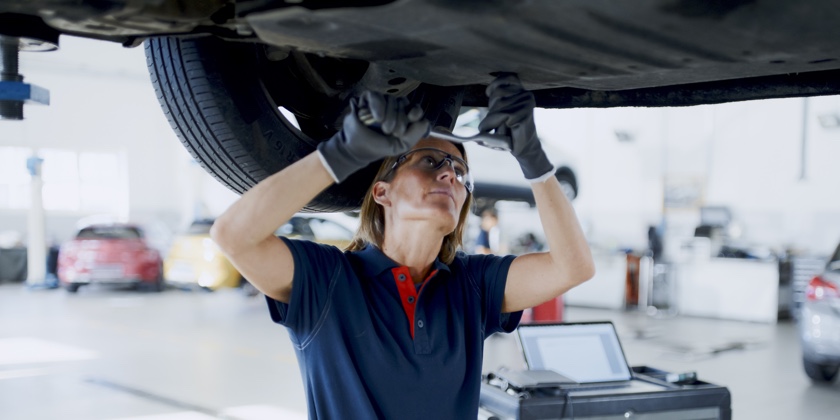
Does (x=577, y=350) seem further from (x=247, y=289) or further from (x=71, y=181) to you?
(x=71, y=181)

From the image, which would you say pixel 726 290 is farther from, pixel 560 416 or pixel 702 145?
pixel 560 416

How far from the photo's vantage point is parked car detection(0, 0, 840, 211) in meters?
1.01

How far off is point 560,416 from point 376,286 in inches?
45.9

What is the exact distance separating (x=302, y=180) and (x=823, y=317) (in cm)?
409

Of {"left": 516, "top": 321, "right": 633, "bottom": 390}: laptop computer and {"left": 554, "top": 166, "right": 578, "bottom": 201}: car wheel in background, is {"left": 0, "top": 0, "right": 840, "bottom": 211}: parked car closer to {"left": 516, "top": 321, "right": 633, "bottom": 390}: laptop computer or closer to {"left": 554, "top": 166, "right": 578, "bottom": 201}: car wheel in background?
{"left": 516, "top": 321, "right": 633, "bottom": 390}: laptop computer

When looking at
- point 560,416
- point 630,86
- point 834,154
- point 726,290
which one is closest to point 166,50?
point 630,86

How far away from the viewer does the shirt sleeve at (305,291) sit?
1361mm

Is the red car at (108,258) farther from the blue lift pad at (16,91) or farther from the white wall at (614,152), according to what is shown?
the blue lift pad at (16,91)

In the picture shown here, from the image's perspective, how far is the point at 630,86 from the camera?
146cm

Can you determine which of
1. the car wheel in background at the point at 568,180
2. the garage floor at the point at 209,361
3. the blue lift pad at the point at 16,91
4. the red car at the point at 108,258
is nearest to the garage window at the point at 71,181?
the red car at the point at 108,258

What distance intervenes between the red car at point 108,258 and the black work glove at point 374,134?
32.0ft

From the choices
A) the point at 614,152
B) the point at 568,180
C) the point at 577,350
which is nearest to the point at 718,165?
the point at 614,152

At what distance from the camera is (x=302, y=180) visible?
4.10 ft

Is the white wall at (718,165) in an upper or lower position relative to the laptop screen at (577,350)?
upper
